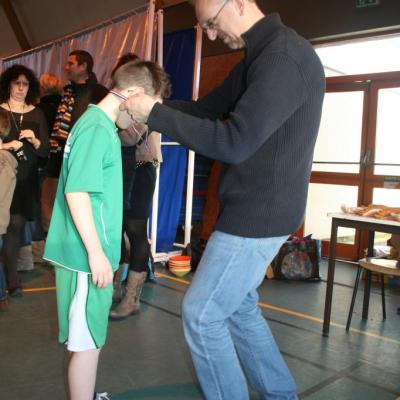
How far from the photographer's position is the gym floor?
209 cm

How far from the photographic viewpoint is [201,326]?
4.84 feet

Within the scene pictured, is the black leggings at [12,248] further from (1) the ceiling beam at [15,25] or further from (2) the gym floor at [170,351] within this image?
(1) the ceiling beam at [15,25]

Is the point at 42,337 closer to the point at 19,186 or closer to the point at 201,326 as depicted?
the point at 19,186

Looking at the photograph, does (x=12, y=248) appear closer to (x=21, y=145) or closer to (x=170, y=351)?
(x=21, y=145)

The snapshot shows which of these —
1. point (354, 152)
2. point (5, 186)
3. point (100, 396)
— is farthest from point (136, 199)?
point (354, 152)

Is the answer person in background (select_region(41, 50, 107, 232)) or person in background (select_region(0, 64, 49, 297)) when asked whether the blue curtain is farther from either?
person in background (select_region(0, 64, 49, 297))

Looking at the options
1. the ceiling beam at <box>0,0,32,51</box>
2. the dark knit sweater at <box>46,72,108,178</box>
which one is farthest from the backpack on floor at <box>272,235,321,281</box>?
the ceiling beam at <box>0,0,32,51</box>

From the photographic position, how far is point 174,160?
4.61m

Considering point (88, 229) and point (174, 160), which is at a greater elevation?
point (174, 160)

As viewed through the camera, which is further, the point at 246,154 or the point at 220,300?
the point at 220,300

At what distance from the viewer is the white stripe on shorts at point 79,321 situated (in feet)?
5.14

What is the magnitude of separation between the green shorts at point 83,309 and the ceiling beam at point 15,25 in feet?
30.4

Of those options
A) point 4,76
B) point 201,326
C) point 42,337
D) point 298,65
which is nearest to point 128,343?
point 42,337

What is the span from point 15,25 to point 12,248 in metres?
7.96
